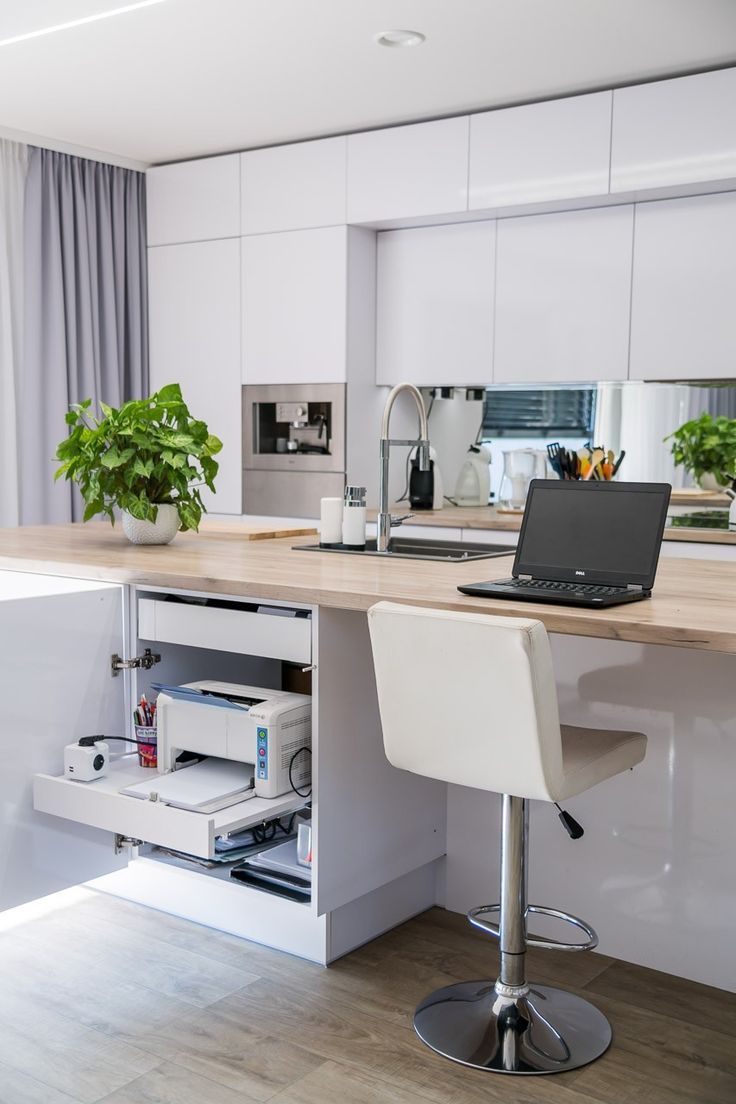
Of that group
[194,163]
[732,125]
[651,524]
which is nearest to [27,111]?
[194,163]

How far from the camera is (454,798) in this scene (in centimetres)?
272

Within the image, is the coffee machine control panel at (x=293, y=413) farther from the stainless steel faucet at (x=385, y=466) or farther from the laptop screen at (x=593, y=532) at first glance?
the laptop screen at (x=593, y=532)

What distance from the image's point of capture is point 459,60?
3.62m

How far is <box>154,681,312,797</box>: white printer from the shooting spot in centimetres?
232

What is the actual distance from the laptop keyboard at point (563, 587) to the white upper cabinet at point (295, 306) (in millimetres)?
2585

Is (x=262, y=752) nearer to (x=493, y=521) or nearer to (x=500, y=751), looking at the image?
(x=500, y=751)

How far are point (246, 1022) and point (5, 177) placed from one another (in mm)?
3837

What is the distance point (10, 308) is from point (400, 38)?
2.23 metres

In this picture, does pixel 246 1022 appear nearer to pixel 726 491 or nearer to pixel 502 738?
pixel 502 738

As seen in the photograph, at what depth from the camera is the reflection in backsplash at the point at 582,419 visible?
14.0 feet

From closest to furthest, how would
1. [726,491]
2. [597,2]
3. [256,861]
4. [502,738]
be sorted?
[502,738], [256,861], [597,2], [726,491]

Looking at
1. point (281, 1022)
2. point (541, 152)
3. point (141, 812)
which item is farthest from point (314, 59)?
point (281, 1022)

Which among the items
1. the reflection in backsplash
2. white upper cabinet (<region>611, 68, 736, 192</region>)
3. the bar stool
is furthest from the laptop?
the reflection in backsplash

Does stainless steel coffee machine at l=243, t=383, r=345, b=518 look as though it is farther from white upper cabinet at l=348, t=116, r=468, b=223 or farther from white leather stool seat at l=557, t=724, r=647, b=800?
white leather stool seat at l=557, t=724, r=647, b=800
